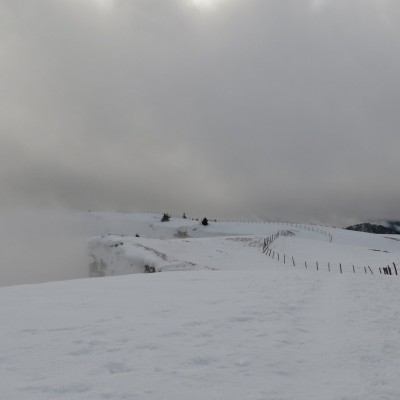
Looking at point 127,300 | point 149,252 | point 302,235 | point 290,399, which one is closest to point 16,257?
point 302,235


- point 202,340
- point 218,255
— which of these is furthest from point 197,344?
point 218,255

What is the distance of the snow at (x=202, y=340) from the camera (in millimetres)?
5965

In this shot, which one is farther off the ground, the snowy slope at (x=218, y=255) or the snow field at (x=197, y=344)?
the snowy slope at (x=218, y=255)

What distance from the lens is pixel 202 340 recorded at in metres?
8.55

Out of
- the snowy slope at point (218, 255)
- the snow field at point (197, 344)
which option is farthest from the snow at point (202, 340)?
the snowy slope at point (218, 255)

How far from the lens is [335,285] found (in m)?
17.9

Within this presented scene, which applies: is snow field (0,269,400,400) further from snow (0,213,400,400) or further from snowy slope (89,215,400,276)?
snowy slope (89,215,400,276)

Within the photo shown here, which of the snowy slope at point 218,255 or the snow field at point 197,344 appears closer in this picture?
the snow field at point 197,344

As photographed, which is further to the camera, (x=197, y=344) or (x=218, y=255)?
(x=218, y=255)

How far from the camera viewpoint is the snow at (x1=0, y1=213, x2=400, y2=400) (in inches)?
235

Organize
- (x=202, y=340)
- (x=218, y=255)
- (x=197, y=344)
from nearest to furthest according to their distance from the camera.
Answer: (x=197, y=344) < (x=202, y=340) < (x=218, y=255)

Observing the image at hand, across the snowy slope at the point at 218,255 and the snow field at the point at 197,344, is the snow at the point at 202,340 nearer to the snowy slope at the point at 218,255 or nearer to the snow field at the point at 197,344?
the snow field at the point at 197,344

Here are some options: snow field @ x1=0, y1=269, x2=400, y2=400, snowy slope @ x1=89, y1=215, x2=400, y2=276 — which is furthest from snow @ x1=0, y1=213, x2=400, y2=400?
snowy slope @ x1=89, y1=215, x2=400, y2=276

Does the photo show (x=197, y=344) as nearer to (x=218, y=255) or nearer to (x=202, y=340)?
(x=202, y=340)
